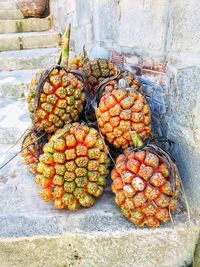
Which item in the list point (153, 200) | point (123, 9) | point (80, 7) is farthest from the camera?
point (80, 7)

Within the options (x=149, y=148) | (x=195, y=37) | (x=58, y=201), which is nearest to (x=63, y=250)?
(x=58, y=201)

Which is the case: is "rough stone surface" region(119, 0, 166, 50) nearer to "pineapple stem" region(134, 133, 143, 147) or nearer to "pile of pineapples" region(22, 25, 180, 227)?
"pile of pineapples" region(22, 25, 180, 227)

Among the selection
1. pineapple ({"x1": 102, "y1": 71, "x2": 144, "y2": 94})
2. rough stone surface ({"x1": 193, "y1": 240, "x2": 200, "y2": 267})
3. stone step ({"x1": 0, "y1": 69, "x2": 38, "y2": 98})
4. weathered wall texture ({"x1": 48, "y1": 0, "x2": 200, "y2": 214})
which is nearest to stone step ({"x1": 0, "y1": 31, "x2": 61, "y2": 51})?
stone step ({"x1": 0, "y1": 69, "x2": 38, "y2": 98})

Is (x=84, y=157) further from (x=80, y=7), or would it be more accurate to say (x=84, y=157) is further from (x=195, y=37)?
(x=80, y=7)

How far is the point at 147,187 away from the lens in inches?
32.3

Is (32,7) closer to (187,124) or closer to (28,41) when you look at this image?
(28,41)

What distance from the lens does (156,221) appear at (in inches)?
33.9

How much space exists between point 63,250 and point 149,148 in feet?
1.49

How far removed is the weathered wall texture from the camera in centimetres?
89

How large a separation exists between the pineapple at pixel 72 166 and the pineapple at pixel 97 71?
13.0 inches

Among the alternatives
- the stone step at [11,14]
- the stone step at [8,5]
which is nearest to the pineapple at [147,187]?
the stone step at [11,14]

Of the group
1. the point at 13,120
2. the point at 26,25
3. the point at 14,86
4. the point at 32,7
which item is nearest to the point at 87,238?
the point at 13,120

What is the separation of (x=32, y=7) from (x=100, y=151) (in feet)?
10.6

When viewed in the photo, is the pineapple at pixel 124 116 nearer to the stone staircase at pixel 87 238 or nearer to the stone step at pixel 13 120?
the stone staircase at pixel 87 238
